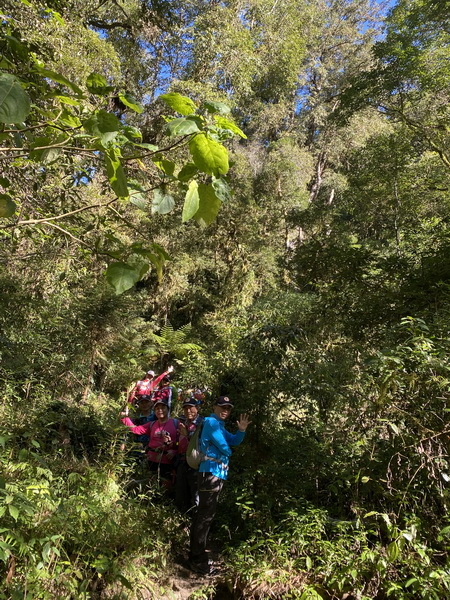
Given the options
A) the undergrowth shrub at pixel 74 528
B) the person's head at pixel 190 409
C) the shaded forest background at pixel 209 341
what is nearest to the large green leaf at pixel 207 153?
the shaded forest background at pixel 209 341

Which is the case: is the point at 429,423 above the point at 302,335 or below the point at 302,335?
below

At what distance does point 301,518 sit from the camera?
309cm

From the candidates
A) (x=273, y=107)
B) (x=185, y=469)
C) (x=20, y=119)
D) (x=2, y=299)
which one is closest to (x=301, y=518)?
(x=185, y=469)

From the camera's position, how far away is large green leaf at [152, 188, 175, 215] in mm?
1146

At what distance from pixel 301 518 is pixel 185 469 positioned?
1218mm

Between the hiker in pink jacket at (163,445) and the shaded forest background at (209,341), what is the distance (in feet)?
1.29

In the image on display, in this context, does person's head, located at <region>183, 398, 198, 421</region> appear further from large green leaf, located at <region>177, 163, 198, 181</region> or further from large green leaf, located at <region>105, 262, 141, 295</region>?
large green leaf, located at <region>177, 163, 198, 181</region>

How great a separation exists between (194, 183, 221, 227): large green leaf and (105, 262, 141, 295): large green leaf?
23 cm

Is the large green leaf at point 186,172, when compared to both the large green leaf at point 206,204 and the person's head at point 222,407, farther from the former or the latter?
the person's head at point 222,407

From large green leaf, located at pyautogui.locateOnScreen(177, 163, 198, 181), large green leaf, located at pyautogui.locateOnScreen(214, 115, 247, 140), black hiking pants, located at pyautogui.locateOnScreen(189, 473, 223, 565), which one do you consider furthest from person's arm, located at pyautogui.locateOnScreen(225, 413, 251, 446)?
large green leaf, located at pyautogui.locateOnScreen(214, 115, 247, 140)

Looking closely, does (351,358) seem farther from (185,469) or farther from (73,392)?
(73,392)

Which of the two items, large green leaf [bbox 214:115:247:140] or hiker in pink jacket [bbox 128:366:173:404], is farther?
hiker in pink jacket [bbox 128:366:173:404]

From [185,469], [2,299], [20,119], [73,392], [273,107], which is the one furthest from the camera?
[273,107]

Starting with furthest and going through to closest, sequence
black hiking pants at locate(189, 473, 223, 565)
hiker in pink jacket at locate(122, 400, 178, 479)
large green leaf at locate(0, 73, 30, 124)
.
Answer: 1. hiker in pink jacket at locate(122, 400, 178, 479)
2. black hiking pants at locate(189, 473, 223, 565)
3. large green leaf at locate(0, 73, 30, 124)
